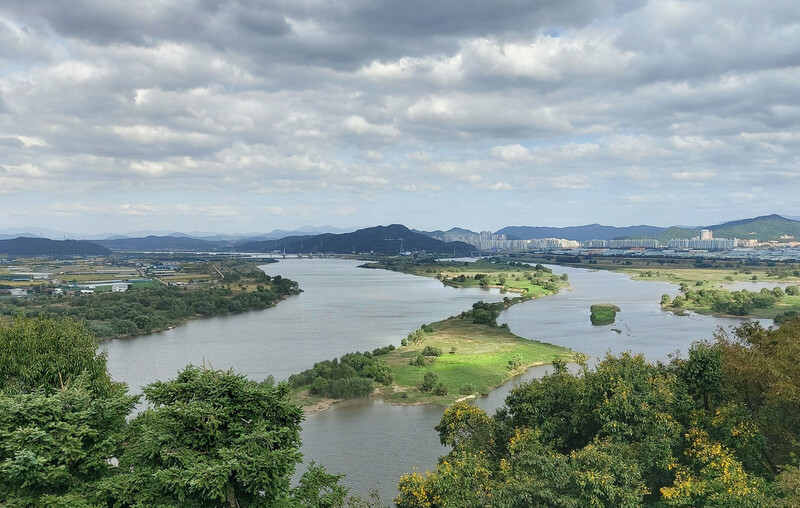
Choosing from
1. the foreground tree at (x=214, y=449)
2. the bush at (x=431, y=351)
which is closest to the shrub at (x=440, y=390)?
the bush at (x=431, y=351)

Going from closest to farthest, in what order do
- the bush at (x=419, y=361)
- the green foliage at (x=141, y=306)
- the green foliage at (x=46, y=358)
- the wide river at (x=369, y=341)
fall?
the green foliage at (x=46, y=358) → the wide river at (x=369, y=341) → the bush at (x=419, y=361) → the green foliage at (x=141, y=306)

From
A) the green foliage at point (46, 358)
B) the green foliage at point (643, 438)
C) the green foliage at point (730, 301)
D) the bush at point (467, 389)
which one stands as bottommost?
the bush at point (467, 389)

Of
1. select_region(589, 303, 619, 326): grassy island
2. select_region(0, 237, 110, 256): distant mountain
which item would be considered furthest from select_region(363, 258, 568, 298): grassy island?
select_region(0, 237, 110, 256): distant mountain

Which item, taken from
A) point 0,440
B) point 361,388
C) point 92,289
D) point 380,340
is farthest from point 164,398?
point 92,289

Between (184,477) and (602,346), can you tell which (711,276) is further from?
(184,477)

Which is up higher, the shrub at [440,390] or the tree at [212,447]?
the tree at [212,447]

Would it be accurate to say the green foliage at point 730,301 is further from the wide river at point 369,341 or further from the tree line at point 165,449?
the tree line at point 165,449

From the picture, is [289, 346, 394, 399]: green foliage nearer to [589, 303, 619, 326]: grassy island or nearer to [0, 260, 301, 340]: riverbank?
[0, 260, 301, 340]: riverbank
